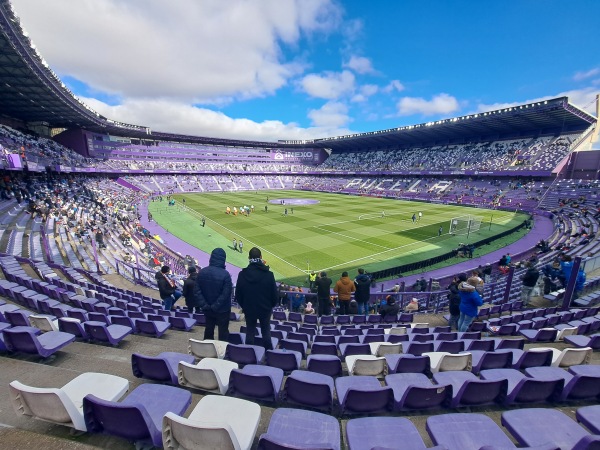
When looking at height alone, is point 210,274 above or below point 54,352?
above

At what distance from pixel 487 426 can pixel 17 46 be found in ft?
115

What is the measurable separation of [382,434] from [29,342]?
16.0 ft

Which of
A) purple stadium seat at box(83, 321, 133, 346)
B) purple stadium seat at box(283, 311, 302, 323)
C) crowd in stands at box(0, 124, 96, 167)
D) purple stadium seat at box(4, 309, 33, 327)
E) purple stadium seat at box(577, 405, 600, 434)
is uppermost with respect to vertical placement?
crowd in stands at box(0, 124, 96, 167)

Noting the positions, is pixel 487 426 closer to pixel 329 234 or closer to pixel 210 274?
pixel 210 274

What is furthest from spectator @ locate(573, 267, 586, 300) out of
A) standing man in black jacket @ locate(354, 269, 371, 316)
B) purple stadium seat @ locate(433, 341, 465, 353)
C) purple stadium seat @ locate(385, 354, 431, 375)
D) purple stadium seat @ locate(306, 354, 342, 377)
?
purple stadium seat @ locate(306, 354, 342, 377)

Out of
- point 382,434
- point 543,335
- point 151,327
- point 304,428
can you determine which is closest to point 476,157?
point 543,335

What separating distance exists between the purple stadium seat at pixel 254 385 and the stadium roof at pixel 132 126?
28.2 meters

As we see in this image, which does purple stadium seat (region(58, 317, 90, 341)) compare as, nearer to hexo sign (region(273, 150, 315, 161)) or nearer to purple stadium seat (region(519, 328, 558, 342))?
purple stadium seat (region(519, 328, 558, 342))

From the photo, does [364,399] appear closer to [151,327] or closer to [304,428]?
[304,428]

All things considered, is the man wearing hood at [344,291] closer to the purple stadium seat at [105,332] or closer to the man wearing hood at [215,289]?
the man wearing hood at [215,289]

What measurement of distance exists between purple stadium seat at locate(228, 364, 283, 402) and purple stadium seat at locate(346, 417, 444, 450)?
1031 millimetres

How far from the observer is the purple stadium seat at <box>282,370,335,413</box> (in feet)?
10.8

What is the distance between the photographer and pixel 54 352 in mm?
4461

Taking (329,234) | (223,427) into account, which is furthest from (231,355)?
(329,234)
